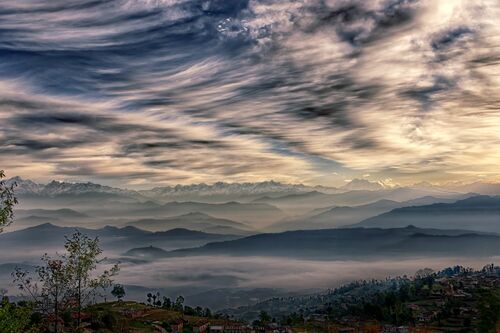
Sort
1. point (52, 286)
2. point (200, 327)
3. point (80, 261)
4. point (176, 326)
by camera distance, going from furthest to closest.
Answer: point (200, 327)
point (176, 326)
point (80, 261)
point (52, 286)

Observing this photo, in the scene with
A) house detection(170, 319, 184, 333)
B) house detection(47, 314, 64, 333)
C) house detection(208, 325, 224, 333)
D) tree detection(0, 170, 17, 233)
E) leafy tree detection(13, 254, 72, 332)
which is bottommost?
house detection(208, 325, 224, 333)

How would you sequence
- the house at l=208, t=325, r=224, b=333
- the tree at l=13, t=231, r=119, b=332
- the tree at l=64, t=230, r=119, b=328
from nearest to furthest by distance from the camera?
the tree at l=13, t=231, r=119, b=332 < the tree at l=64, t=230, r=119, b=328 < the house at l=208, t=325, r=224, b=333

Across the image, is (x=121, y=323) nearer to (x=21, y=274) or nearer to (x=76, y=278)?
(x=76, y=278)

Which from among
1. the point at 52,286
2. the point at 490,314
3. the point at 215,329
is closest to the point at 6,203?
the point at 52,286

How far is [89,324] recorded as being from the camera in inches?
2751

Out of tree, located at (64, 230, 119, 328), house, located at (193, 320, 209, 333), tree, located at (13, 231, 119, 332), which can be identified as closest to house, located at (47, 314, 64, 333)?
tree, located at (13, 231, 119, 332)

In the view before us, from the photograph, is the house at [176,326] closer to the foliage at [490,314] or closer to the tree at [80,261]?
the tree at [80,261]

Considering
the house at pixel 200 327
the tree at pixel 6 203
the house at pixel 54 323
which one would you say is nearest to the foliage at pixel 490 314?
the house at pixel 200 327

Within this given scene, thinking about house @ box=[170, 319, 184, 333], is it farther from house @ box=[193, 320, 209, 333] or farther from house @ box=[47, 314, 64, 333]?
house @ box=[47, 314, 64, 333]

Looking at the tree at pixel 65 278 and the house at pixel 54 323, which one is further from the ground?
the tree at pixel 65 278

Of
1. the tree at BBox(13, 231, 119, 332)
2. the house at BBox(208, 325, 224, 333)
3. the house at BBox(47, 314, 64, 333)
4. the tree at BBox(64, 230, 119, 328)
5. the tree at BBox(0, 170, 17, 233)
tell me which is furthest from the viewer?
the house at BBox(208, 325, 224, 333)

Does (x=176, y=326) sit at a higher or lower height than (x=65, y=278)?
lower

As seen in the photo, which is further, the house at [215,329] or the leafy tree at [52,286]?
the house at [215,329]

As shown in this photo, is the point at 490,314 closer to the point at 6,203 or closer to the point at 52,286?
the point at 52,286
